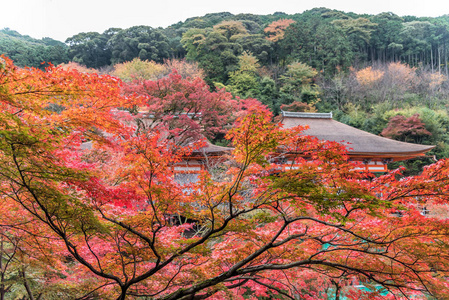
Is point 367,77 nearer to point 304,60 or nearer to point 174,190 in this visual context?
point 304,60

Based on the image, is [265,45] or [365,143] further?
[265,45]

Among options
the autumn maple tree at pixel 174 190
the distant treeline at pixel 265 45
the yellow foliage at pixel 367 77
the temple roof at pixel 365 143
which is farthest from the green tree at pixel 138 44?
the autumn maple tree at pixel 174 190

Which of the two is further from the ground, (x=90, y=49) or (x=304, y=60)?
(x=90, y=49)

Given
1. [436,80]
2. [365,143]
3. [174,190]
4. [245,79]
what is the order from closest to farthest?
[174,190] < [365,143] < [245,79] < [436,80]

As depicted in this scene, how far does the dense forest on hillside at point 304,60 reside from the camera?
860 inches

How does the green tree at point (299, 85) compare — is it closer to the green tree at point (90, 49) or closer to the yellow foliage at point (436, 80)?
the yellow foliage at point (436, 80)

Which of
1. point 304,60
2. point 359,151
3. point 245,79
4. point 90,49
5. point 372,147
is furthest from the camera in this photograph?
point 90,49

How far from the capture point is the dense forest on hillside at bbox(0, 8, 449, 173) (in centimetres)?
2184

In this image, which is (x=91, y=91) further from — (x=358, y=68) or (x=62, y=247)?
(x=358, y=68)

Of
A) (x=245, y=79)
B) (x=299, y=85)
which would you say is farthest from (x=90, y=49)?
(x=299, y=85)

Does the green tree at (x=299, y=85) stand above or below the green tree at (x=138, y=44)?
below

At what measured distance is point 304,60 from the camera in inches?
985

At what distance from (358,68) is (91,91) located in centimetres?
2775

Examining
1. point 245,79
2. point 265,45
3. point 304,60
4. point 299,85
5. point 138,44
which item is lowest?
point 299,85
